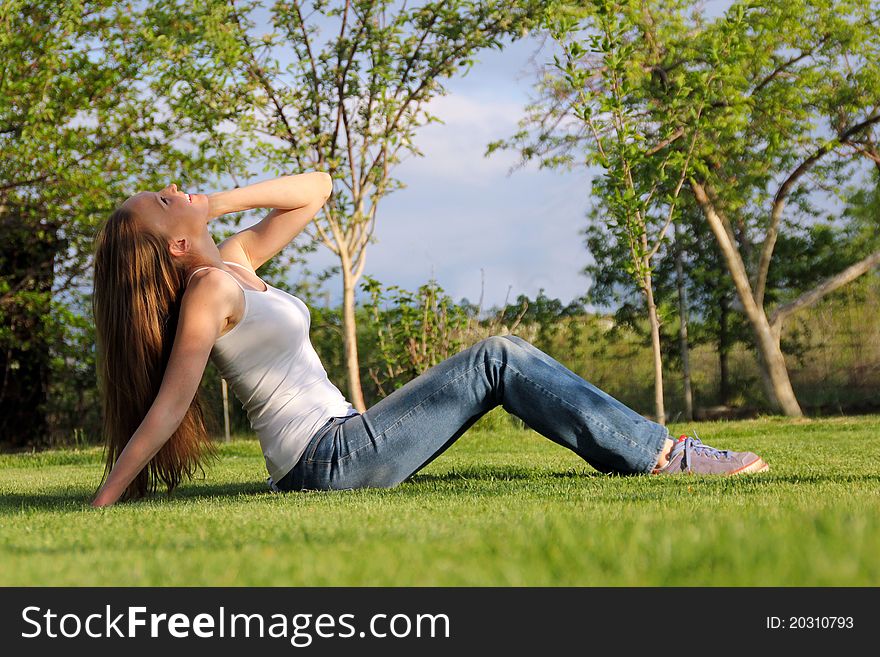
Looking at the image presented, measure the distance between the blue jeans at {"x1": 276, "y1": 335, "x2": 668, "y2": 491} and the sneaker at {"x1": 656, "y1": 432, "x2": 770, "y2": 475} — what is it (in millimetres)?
85

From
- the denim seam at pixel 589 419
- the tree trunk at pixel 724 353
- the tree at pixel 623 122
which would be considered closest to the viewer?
the denim seam at pixel 589 419

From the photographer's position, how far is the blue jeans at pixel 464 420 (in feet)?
11.2

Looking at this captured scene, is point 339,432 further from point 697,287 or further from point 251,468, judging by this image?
point 697,287

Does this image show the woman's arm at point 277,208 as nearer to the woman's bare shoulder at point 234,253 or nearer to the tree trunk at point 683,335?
the woman's bare shoulder at point 234,253

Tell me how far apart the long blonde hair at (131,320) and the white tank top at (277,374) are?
8.3 inches

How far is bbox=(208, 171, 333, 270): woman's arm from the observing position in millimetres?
3980

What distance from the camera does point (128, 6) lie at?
9.89m

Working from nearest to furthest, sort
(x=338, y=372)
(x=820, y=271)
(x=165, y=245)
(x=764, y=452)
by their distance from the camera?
(x=165, y=245) < (x=764, y=452) < (x=338, y=372) < (x=820, y=271)

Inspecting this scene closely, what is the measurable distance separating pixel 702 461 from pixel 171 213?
7.01 ft
